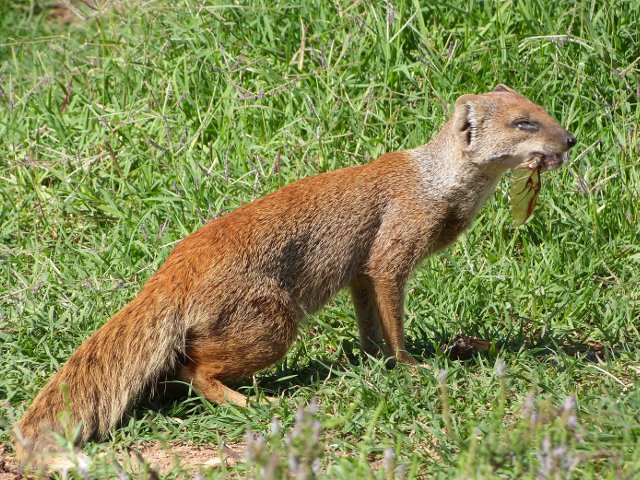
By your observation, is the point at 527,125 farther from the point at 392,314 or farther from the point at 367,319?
the point at 367,319

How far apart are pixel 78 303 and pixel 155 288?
0.88m

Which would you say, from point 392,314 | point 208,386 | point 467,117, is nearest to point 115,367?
point 208,386

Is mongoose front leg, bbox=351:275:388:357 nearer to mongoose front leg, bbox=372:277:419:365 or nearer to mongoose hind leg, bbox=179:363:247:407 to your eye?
mongoose front leg, bbox=372:277:419:365

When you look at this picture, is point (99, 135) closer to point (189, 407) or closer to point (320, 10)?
point (320, 10)

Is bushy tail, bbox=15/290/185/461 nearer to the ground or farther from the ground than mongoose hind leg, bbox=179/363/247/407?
farther from the ground

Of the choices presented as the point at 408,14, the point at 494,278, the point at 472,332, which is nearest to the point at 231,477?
the point at 472,332

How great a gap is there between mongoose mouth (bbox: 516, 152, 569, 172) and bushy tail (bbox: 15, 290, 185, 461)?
1.50 meters

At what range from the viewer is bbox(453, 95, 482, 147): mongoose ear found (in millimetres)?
3974

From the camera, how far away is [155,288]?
3561mm

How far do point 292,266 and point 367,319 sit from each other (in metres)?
0.49

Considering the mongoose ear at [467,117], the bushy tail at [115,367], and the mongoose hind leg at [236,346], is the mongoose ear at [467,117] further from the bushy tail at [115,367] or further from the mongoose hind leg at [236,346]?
the bushy tail at [115,367]

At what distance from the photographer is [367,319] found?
4098mm

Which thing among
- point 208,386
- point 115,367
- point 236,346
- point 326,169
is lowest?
point 208,386

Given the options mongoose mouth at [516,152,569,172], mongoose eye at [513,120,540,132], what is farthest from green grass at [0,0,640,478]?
mongoose eye at [513,120,540,132]
